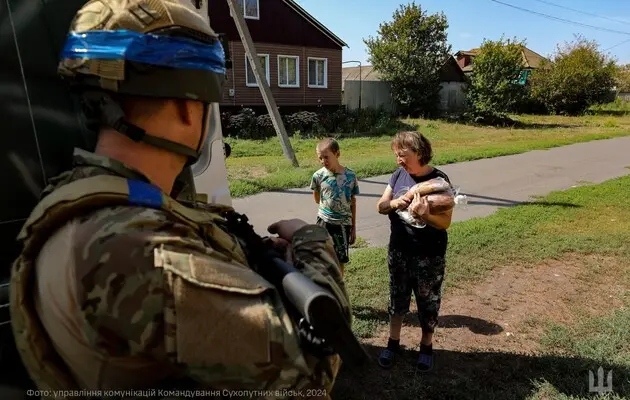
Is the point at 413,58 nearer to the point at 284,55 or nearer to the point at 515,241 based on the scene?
the point at 284,55

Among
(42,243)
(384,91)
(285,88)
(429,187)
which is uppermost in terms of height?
(384,91)

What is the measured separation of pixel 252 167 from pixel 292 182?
7.86 ft

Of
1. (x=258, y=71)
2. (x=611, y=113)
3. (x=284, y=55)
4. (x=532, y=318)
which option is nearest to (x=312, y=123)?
(x=284, y=55)

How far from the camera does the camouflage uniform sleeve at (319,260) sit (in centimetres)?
117

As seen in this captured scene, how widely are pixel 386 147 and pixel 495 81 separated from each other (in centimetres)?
1233

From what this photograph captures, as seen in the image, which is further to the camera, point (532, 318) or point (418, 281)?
point (532, 318)

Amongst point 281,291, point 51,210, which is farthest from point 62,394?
point 281,291

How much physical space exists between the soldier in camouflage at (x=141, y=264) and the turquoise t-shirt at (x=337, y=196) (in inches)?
128

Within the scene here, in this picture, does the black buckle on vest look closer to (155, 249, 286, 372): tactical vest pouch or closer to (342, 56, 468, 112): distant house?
(155, 249, 286, 372): tactical vest pouch

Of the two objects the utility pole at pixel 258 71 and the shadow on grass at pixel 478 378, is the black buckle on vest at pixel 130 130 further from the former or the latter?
the utility pole at pixel 258 71

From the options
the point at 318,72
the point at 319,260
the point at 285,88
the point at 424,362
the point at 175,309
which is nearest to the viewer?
the point at 175,309

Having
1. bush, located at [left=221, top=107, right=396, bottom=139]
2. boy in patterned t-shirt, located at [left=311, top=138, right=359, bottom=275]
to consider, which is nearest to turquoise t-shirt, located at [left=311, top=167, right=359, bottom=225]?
boy in patterned t-shirt, located at [left=311, top=138, right=359, bottom=275]

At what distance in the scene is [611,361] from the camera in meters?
3.68

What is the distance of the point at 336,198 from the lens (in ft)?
14.5
